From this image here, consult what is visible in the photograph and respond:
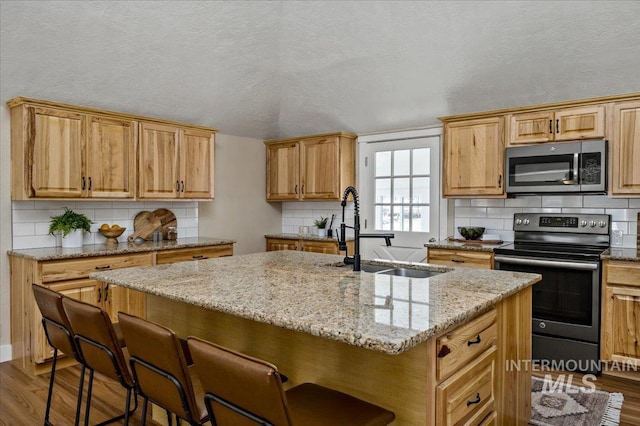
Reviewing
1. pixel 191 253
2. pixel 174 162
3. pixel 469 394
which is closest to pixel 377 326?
pixel 469 394

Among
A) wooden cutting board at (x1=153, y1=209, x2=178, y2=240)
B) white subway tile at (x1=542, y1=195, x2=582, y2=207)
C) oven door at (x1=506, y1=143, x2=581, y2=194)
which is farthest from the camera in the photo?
wooden cutting board at (x1=153, y1=209, x2=178, y2=240)

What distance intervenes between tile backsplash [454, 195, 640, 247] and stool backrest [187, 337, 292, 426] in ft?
12.0

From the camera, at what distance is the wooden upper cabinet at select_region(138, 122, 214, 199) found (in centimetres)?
428

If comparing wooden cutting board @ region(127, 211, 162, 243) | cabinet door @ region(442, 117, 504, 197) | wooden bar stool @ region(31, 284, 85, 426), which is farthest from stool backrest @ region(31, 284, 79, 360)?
cabinet door @ region(442, 117, 504, 197)

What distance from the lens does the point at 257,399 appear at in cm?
119

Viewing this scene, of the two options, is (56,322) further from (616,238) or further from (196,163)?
(616,238)

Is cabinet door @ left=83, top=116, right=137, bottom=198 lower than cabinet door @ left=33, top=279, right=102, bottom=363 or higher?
higher

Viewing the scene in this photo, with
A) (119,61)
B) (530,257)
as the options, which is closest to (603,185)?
(530,257)

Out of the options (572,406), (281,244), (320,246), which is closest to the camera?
(572,406)

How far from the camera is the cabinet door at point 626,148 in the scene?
3.43 metres

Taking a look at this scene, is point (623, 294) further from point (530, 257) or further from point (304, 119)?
point (304, 119)

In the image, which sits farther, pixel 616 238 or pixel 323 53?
pixel 323 53

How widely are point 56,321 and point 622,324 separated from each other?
3.65 m

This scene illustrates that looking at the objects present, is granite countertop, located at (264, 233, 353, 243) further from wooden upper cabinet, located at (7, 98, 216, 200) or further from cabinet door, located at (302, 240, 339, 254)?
wooden upper cabinet, located at (7, 98, 216, 200)
